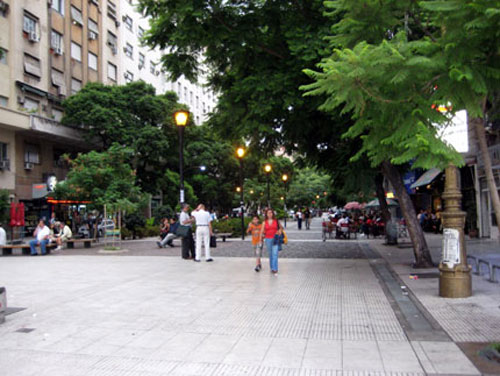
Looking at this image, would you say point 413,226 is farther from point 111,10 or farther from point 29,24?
point 111,10

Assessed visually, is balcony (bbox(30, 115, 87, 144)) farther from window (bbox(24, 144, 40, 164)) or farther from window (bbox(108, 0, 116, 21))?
window (bbox(108, 0, 116, 21))

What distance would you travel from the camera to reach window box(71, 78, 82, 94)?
118 feet

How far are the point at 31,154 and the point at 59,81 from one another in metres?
6.19

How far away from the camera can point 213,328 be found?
635 centimetres

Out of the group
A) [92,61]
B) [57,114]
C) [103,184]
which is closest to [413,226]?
[103,184]

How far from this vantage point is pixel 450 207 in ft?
27.4

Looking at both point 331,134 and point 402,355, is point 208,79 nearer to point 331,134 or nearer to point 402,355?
point 331,134

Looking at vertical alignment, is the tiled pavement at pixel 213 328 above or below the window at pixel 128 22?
below

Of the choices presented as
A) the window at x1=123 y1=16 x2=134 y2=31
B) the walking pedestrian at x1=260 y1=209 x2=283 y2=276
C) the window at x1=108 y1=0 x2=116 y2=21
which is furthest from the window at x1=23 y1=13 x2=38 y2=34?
the walking pedestrian at x1=260 y1=209 x2=283 y2=276

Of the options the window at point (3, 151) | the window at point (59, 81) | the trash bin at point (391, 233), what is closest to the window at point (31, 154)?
the window at point (3, 151)

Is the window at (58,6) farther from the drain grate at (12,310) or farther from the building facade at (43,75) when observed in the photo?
the drain grate at (12,310)

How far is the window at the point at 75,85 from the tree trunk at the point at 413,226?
1190 inches

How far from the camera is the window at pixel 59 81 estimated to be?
109ft

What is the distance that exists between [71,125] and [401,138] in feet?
109
